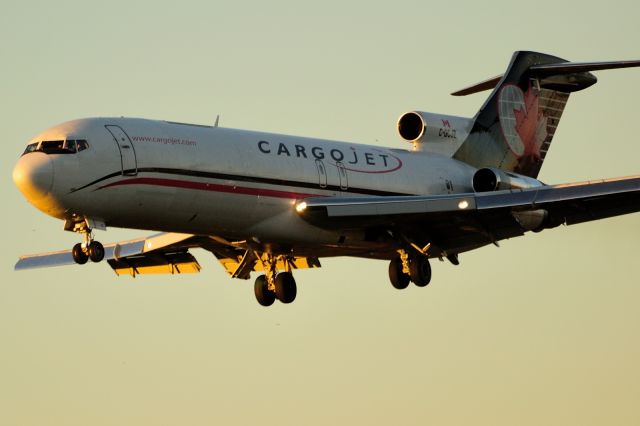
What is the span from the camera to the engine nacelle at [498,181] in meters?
44.0

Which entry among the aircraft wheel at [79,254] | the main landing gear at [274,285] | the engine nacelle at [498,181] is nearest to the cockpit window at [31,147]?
the aircraft wheel at [79,254]

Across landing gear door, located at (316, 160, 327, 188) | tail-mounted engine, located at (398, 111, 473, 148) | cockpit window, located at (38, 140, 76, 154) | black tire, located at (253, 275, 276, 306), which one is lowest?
black tire, located at (253, 275, 276, 306)

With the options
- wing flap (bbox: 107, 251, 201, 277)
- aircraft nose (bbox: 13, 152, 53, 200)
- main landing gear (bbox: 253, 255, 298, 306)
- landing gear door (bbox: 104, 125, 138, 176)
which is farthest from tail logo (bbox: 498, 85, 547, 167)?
aircraft nose (bbox: 13, 152, 53, 200)

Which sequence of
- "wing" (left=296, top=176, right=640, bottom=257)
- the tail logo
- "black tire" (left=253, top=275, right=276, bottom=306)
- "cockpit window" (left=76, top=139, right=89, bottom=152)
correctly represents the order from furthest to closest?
the tail logo < "black tire" (left=253, top=275, right=276, bottom=306) < "wing" (left=296, top=176, right=640, bottom=257) < "cockpit window" (left=76, top=139, right=89, bottom=152)

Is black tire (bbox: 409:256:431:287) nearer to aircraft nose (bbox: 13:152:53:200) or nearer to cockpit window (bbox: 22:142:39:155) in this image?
aircraft nose (bbox: 13:152:53:200)

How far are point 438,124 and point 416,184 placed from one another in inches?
117

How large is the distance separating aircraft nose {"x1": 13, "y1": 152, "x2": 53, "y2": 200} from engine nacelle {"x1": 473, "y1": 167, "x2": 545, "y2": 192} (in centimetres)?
1291

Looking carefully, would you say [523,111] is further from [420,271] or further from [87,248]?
[87,248]

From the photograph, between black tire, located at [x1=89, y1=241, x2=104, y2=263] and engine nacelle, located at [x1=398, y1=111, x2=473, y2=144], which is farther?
engine nacelle, located at [x1=398, y1=111, x2=473, y2=144]

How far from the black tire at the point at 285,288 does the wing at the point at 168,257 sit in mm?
496

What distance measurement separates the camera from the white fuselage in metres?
37.8

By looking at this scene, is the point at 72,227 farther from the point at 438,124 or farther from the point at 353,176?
the point at 438,124

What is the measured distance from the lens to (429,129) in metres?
46.5

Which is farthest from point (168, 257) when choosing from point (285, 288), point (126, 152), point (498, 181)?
point (498, 181)
